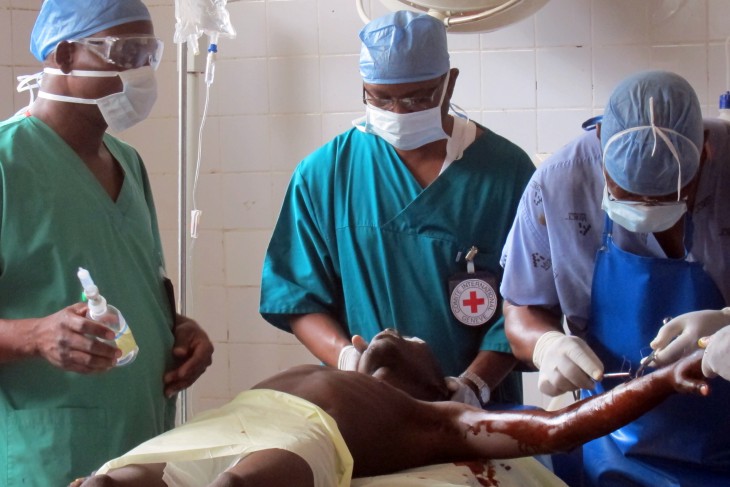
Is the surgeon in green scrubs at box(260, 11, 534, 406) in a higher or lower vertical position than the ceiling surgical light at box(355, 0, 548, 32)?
lower

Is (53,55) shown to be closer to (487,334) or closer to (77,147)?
(77,147)

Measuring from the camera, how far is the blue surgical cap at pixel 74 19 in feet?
6.18

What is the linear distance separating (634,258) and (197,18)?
1.26 m

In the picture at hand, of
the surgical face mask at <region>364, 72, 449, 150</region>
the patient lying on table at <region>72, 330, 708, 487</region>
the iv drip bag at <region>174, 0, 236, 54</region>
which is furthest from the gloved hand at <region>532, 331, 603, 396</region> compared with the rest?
the iv drip bag at <region>174, 0, 236, 54</region>

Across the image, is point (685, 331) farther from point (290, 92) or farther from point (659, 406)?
point (290, 92)

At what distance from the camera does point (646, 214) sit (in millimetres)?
1735

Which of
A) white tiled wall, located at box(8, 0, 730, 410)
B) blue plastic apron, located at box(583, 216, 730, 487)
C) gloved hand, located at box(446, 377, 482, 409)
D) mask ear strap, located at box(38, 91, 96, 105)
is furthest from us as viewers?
white tiled wall, located at box(8, 0, 730, 410)

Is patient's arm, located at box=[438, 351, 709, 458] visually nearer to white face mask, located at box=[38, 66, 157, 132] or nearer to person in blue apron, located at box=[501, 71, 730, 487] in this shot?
person in blue apron, located at box=[501, 71, 730, 487]

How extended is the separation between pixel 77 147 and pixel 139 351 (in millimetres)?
430

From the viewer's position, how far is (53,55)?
1905 mm

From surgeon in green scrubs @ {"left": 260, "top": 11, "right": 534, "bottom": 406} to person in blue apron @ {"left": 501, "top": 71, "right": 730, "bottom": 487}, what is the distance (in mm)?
226

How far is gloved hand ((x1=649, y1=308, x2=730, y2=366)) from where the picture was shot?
1687mm

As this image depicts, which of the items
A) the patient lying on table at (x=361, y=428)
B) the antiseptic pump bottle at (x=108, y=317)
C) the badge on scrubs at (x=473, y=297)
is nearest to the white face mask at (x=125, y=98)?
the antiseptic pump bottle at (x=108, y=317)

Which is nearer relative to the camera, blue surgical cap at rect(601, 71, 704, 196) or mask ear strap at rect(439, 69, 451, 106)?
blue surgical cap at rect(601, 71, 704, 196)
